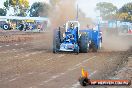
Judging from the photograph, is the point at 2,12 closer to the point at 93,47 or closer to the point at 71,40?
the point at 93,47

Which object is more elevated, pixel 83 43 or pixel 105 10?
pixel 105 10

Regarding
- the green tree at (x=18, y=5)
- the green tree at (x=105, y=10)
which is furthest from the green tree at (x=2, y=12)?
the green tree at (x=105, y=10)

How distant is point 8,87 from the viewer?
11453mm

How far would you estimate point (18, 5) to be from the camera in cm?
11438

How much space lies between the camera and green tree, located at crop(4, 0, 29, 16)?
113331 mm

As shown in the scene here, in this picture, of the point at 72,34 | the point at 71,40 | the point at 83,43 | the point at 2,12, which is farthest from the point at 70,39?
the point at 2,12

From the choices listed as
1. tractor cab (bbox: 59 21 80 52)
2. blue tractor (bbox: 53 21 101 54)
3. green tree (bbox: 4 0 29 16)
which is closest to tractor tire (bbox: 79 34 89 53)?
blue tractor (bbox: 53 21 101 54)

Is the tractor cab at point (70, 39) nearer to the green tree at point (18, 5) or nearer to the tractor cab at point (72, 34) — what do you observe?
the tractor cab at point (72, 34)

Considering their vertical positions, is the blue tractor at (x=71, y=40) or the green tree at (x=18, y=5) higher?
the green tree at (x=18, y=5)

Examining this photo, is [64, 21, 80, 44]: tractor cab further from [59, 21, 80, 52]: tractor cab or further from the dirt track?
the dirt track

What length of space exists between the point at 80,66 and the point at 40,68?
198 cm

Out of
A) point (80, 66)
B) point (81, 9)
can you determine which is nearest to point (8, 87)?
point (80, 66)

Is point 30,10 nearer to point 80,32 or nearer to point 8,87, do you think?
point 80,32

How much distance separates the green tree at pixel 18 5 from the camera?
4462 inches
